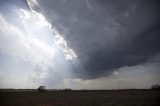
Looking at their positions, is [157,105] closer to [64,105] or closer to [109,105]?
[109,105]

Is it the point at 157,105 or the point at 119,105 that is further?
the point at 119,105

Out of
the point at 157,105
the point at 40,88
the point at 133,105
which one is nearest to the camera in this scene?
the point at 157,105

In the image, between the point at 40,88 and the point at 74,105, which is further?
the point at 40,88

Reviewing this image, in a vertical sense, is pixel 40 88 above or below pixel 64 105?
above

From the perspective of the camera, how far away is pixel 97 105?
34.9 m

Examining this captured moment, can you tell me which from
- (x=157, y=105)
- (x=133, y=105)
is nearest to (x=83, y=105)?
(x=133, y=105)

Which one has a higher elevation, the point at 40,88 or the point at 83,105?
the point at 40,88

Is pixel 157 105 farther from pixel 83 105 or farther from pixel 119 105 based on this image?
pixel 83 105

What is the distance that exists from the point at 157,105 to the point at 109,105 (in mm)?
7189

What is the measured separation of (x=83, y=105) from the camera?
115 ft

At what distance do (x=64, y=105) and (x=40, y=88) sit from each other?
124962 millimetres

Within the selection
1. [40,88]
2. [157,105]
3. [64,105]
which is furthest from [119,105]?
[40,88]

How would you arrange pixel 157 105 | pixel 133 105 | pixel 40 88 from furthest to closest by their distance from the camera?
1. pixel 40 88
2. pixel 133 105
3. pixel 157 105

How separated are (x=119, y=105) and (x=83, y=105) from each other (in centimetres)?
570
